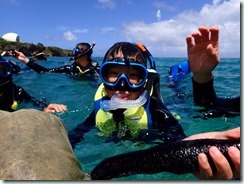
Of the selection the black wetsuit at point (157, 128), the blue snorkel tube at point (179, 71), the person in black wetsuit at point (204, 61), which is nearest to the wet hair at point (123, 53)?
the black wetsuit at point (157, 128)

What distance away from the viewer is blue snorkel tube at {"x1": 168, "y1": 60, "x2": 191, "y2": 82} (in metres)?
10.3

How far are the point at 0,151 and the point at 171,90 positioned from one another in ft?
25.8

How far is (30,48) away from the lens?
51469mm

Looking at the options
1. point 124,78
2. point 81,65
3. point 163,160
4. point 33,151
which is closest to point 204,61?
point 124,78

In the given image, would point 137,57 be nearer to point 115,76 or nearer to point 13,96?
point 115,76

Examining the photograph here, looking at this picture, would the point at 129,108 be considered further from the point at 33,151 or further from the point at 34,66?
the point at 34,66

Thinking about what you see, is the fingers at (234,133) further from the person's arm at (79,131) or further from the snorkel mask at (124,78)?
the person's arm at (79,131)

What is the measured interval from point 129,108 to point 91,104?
3.87m

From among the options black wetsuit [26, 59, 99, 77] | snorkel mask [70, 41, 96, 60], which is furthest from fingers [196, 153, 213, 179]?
snorkel mask [70, 41, 96, 60]

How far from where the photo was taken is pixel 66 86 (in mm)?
11172

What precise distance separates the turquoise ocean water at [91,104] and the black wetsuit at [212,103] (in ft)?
0.43

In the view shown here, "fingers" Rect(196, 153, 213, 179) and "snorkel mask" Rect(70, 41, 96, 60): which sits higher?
"snorkel mask" Rect(70, 41, 96, 60)

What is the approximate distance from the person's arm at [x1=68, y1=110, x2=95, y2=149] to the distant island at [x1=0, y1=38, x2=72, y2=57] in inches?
1410

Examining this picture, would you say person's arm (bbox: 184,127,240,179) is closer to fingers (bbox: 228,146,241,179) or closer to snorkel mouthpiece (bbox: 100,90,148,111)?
fingers (bbox: 228,146,241,179)
